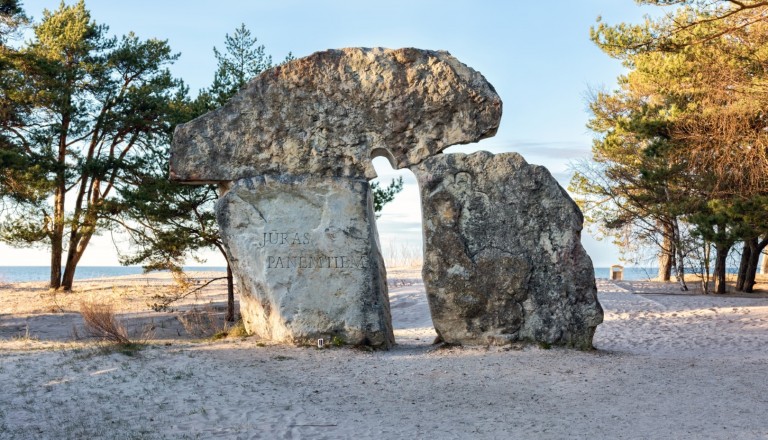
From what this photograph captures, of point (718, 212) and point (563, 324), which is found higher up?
point (718, 212)

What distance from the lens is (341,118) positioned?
9758 millimetres

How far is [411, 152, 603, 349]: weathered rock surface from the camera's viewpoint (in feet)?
30.6

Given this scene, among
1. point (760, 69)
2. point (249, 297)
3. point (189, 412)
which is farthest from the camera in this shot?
point (760, 69)

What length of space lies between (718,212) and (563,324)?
22.5 ft

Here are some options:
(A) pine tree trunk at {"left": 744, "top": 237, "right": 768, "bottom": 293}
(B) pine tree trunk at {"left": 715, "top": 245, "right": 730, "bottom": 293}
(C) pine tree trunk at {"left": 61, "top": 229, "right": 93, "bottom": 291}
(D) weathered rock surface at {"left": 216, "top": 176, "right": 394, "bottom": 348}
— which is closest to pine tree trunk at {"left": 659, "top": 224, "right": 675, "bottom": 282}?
(B) pine tree trunk at {"left": 715, "top": 245, "right": 730, "bottom": 293}

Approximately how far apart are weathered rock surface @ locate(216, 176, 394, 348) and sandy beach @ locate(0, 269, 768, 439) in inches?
17.9

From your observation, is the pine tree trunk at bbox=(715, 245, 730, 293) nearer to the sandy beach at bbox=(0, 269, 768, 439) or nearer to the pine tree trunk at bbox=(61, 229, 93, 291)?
the sandy beach at bbox=(0, 269, 768, 439)

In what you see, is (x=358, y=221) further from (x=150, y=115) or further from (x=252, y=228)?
(x=150, y=115)

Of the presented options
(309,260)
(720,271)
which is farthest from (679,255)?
(309,260)

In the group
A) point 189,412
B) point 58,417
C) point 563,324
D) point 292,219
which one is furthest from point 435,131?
point 58,417

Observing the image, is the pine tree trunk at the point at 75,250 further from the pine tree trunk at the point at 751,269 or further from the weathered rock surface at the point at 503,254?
the pine tree trunk at the point at 751,269

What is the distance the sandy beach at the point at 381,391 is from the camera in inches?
249

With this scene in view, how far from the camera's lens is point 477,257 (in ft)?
30.7

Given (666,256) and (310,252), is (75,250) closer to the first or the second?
(310,252)
